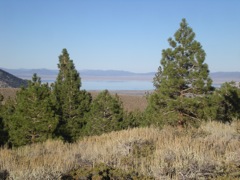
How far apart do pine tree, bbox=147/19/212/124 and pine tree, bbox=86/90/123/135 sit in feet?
41.3

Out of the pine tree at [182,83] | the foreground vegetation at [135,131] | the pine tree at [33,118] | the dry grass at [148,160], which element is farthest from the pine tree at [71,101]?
the dry grass at [148,160]

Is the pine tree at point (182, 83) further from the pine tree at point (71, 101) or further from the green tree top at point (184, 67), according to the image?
the pine tree at point (71, 101)

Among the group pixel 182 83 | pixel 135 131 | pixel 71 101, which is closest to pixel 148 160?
pixel 135 131

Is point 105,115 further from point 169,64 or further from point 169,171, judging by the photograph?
point 169,171

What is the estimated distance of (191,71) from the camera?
55.9ft

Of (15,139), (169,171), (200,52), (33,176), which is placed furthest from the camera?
(15,139)

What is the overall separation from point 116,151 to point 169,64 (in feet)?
35.7

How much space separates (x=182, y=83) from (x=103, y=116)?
15.1 m

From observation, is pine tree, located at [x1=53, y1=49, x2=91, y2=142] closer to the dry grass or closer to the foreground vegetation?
the foreground vegetation

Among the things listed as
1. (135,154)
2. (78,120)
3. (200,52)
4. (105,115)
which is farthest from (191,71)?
(78,120)

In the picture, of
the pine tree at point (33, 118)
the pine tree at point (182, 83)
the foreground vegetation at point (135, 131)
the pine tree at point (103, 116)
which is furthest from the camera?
the pine tree at point (103, 116)

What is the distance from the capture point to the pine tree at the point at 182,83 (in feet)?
54.6

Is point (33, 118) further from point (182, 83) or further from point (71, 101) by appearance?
point (182, 83)

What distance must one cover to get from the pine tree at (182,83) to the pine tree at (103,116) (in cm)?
1259
